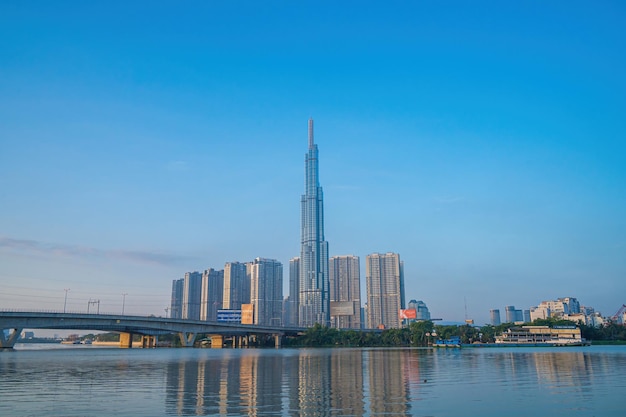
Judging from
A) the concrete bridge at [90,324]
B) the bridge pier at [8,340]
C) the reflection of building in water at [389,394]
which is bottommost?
the reflection of building in water at [389,394]

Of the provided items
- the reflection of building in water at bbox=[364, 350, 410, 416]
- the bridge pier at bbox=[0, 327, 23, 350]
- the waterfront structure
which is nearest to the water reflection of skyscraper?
the reflection of building in water at bbox=[364, 350, 410, 416]

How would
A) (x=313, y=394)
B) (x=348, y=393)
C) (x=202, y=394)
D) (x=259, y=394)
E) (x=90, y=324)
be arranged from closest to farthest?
(x=313, y=394) < (x=202, y=394) < (x=259, y=394) < (x=348, y=393) < (x=90, y=324)

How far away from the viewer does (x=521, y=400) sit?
30062mm

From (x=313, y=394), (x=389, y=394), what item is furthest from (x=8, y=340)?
(x=389, y=394)

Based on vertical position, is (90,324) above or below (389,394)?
above

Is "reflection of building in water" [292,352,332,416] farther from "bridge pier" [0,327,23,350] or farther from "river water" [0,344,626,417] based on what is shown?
"bridge pier" [0,327,23,350]

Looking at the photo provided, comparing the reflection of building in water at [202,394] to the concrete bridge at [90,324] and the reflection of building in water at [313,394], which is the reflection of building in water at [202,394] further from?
the concrete bridge at [90,324]

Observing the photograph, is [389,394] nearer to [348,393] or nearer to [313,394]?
[348,393]

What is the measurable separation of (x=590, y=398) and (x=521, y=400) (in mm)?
4457

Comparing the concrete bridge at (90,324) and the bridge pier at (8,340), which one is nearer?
the concrete bridge at (90,324)

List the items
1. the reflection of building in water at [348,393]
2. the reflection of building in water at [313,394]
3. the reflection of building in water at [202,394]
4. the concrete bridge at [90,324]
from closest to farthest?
the reflection of building in water at [313,394] → the reflection of building in water at [202,394] → the reflection of building in water at [348,393] → the concrete bridge at [90,324]

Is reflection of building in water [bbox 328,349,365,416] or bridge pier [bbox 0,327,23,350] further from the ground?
bridge pier [bbox 0,327,23,350]

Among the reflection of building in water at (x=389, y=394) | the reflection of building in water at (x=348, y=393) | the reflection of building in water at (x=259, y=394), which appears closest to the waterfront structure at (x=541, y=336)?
the reflection of building in water at (x=389, y=394)

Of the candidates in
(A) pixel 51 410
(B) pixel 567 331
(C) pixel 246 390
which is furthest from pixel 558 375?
(B) pixel 567 331
